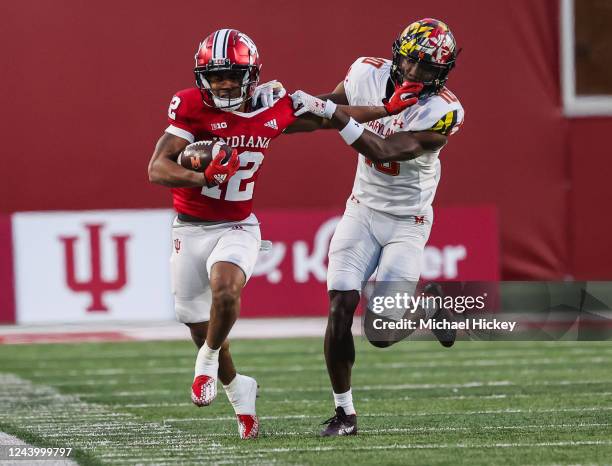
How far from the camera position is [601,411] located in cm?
588

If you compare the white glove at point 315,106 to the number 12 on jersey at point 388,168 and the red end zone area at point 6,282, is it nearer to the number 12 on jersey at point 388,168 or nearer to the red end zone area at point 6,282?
the number 12 on jersey at point 388,168

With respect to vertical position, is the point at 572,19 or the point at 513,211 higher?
the point at 572,19

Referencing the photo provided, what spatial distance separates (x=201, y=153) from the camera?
497 cm

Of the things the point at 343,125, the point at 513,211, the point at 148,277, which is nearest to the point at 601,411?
the point at 343,125

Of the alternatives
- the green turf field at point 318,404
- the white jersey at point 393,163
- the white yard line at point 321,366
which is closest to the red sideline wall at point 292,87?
the green turf field at point 318,404

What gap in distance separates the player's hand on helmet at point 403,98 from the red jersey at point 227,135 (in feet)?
1.39

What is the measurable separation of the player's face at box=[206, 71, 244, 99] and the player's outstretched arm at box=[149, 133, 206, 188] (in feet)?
0.79

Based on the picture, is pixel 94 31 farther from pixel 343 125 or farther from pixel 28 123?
pixel 343 125

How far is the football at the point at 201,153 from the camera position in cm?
494

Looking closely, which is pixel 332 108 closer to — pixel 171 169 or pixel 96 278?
pixel 171 169

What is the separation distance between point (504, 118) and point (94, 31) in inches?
148

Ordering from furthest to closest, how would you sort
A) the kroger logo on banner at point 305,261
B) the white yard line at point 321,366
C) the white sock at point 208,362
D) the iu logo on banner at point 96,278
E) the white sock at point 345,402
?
the kroger logo on banner at point 305,261 < the iu logo on banner at point 96,278 < the white yard line at point 321,366 < the white sock at point 345,402 < the white sock at point 208,362

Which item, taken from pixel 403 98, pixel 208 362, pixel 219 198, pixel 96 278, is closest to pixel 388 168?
pixel 403 98

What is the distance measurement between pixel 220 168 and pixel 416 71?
117 centimetres
